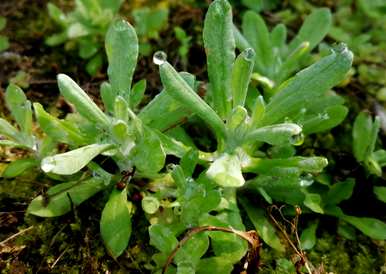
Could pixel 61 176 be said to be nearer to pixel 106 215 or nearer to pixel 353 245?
pixel 106 215

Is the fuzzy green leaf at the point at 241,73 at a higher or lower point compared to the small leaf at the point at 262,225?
higher

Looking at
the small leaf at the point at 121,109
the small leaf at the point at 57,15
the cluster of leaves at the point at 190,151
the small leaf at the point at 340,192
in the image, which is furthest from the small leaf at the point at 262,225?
the small leaf at the point at 57,15

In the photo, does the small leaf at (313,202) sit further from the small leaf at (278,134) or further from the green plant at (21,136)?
the green plant at (21,136)

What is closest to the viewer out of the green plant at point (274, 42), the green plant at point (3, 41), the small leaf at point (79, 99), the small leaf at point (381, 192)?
the small leaf at point (79, 99)

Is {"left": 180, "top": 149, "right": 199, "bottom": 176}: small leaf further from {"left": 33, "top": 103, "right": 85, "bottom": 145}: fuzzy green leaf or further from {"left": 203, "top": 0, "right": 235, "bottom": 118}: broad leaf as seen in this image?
{"left": 33, "top": 103, "right": 85, "bottom": 145}: fuzzy green leaf

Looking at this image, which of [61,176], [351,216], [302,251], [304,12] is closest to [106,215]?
[61,176]

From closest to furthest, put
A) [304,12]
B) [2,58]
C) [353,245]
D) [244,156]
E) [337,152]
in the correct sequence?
[244,156] < [353,245] < [337,152] < [2,58] < [304,12]
